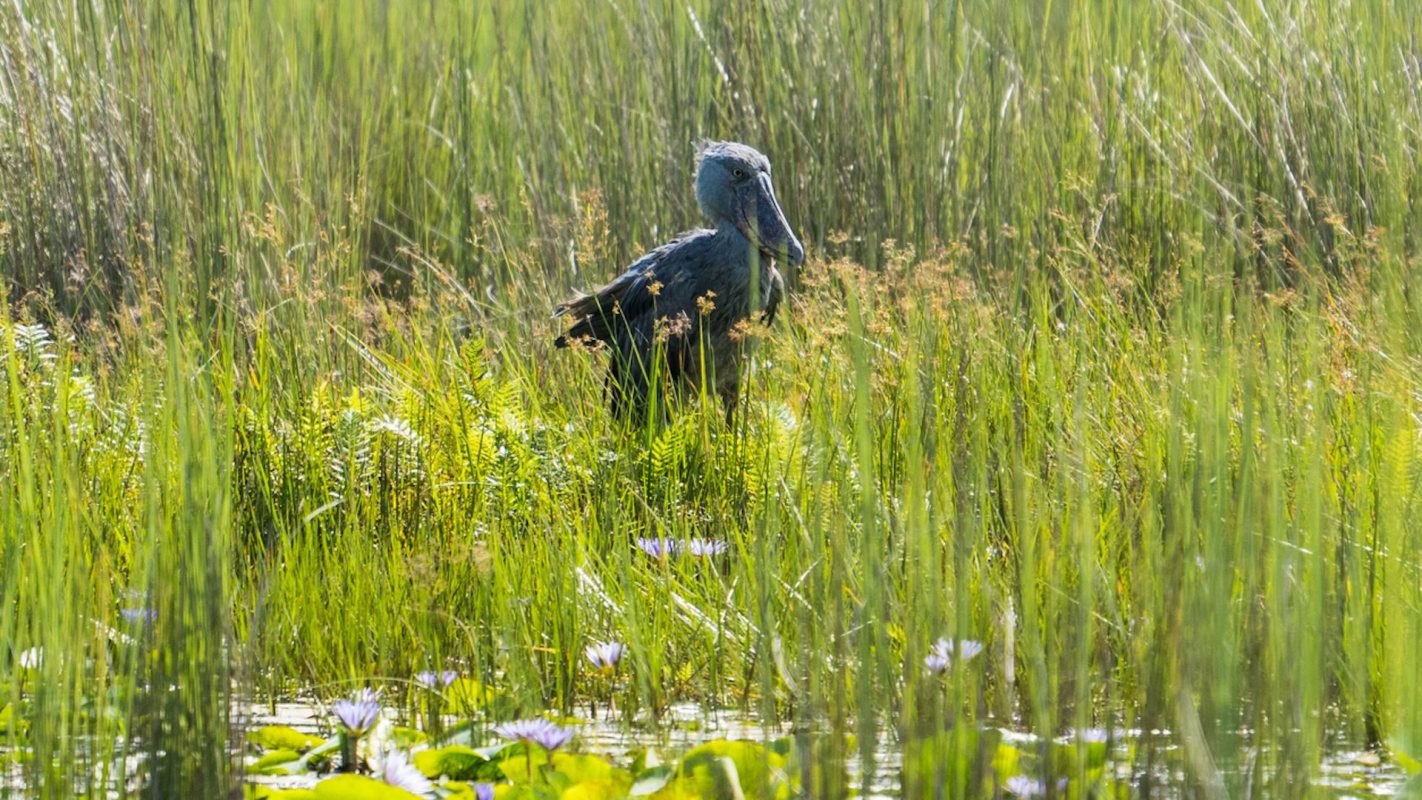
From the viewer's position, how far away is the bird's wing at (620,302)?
4566 millimetres

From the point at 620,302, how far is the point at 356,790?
2.85 m

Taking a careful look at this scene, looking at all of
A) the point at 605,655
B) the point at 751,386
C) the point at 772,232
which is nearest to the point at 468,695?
the point at 605,655

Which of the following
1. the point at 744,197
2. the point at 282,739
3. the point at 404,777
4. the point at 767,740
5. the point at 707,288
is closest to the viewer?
the point at 767,740

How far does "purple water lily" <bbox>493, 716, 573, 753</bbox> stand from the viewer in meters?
1.87

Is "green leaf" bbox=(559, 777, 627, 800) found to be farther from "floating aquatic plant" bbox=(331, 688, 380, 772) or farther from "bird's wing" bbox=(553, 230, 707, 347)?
"bird's wing" bbox=(553, 230, 707, 347)

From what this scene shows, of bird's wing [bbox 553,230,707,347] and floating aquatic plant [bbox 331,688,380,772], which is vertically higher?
bird's wing [bbox 553,230,707,347]

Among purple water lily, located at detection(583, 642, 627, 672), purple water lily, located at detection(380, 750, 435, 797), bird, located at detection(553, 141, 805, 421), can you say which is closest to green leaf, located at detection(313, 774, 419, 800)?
purple water lily, located at detection(380, 750, 435, 797)

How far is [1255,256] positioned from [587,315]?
7.14 ft

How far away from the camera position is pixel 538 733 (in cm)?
189

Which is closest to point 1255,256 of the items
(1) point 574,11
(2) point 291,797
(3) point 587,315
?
(3) point 587,315

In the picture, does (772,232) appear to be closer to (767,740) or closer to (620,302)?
(620,302)

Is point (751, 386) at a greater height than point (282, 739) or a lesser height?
greater

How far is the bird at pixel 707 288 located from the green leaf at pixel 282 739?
2.27m

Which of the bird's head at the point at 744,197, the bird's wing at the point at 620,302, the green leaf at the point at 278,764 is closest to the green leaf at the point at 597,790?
the green leaf at the point at 278,764
